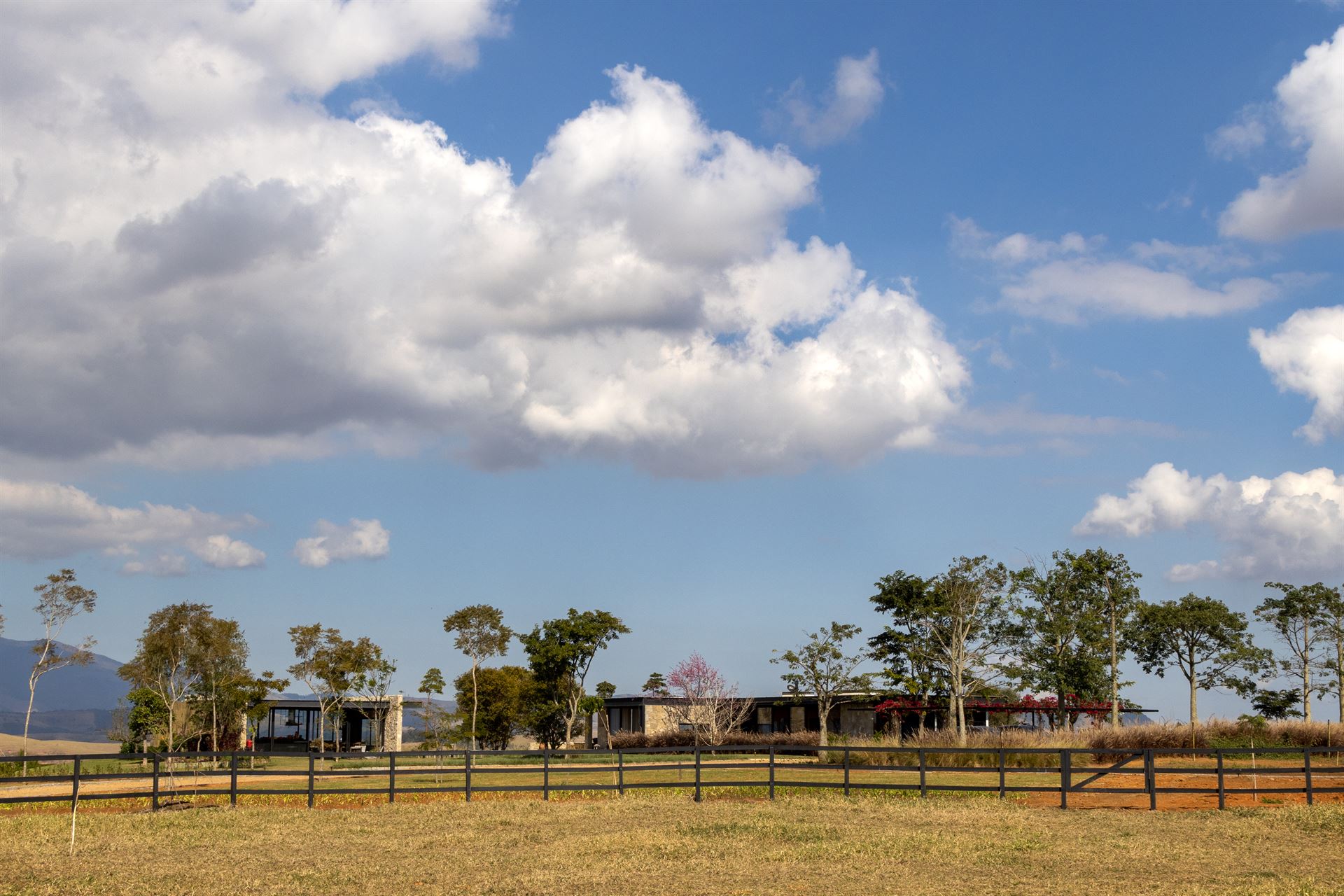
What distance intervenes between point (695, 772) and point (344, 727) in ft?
159

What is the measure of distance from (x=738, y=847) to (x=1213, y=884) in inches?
273

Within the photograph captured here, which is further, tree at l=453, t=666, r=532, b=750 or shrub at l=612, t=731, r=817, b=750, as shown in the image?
tree at l=453, t=666, r=532, b=750

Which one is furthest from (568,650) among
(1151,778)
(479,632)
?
(1151,778)

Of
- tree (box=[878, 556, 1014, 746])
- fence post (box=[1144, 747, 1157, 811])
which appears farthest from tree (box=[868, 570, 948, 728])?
fence post (box=[1144, 747, 1157, 811])

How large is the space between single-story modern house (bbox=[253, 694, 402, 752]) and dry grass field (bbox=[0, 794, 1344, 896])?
38.1 m

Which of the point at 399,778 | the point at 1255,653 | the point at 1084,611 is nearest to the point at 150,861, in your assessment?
the point at 399,778

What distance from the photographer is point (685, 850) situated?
59.8 ft

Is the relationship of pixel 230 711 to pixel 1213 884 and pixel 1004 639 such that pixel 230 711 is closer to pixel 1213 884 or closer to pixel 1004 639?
pixel 1004 639

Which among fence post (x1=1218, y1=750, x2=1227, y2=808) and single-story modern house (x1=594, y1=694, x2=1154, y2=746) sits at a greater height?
fence post (x1=1218, y1=750, x2=1227, y2=808)

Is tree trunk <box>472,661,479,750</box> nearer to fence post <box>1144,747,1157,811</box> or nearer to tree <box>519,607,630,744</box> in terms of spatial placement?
tree <box>519,607,630,744</box>

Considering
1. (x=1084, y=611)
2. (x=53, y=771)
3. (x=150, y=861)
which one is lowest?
(x=53, y=771)

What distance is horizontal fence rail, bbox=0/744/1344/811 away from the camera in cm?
2527

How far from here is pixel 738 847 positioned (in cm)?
1853

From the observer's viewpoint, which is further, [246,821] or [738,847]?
[246,821]
